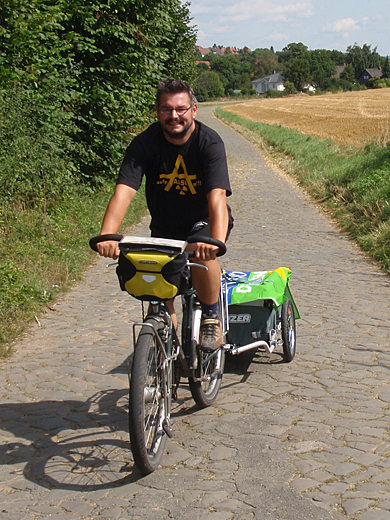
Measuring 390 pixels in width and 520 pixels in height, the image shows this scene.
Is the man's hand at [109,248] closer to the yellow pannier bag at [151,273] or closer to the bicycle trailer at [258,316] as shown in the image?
the yellow pannier bag at [151,273]

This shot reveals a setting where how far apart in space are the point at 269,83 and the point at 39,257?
184486 millimetres

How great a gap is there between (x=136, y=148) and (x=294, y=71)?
155 m

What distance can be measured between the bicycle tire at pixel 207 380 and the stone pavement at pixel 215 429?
12cm

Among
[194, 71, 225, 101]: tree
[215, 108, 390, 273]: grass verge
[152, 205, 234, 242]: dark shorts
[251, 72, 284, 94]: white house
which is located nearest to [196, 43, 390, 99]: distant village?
[251, 72, 284, 94]: white house

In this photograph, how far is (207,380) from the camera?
4.45 meters

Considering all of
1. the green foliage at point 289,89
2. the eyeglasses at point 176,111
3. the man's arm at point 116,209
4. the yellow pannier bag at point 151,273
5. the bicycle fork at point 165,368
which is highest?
the green foliage at point 289,89

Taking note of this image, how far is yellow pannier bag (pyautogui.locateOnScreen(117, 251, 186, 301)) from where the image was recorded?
351cm

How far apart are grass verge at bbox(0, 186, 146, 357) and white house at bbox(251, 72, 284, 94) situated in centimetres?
17847

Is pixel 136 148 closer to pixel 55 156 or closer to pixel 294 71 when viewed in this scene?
pixel 55 156

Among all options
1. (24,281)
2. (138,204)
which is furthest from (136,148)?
(138,204)

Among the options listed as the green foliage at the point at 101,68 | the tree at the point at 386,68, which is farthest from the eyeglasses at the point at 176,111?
the tree at the point at 386,68

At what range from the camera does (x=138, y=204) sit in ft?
47.4

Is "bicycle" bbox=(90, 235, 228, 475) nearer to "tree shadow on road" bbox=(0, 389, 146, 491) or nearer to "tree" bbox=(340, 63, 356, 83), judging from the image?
"tree shadow on road" bbox=(0, 389, 146, 491)

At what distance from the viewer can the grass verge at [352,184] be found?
10.9 m
